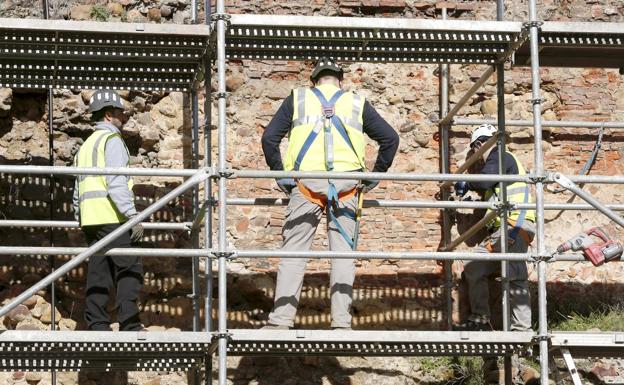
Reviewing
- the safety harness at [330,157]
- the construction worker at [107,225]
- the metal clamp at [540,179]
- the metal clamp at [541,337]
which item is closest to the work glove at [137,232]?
the construction worker at [107,225]

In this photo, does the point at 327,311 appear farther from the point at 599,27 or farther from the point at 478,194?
the point at 599,27

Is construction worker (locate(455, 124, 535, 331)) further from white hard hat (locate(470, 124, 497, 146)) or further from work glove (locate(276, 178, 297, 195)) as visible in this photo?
work glove (locate(276, 178, 297, 195))

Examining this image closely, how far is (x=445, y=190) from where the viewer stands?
13.9 meters

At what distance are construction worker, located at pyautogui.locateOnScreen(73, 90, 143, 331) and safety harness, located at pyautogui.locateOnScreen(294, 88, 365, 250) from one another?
4.47 feet

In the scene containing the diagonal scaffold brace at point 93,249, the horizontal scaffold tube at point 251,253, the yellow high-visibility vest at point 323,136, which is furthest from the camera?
the yellow high-visibility vest at point 323,136

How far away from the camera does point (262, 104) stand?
14.0m

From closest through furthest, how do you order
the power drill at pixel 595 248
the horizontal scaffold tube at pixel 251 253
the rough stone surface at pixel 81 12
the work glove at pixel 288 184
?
1. the horizontal scaffold tube at pixel 251 253
2. the power drill at pixel 595 248
3. the work glove at pixel 288 184
4. the rough stone surface at pixel 81 12

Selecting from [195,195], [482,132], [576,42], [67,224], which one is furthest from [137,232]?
[576,42]

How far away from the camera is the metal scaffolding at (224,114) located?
435 inches

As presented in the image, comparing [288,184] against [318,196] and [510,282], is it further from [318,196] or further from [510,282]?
[510,282]

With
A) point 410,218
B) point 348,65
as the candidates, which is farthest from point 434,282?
point 348,65

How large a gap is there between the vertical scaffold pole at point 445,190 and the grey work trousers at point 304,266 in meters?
2.03

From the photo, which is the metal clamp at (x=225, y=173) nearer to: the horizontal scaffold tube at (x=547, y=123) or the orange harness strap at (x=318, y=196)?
the orange harness strap at (x=318, y=196)

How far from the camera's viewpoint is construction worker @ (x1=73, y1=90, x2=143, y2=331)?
1187cm
